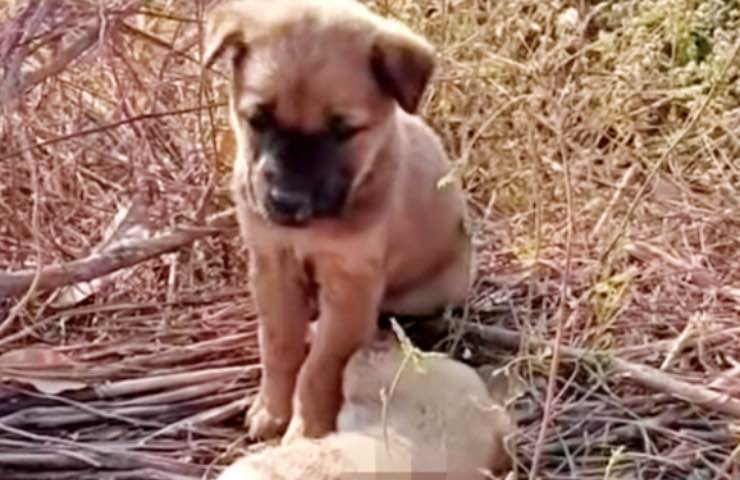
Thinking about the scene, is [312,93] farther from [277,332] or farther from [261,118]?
[277,332]

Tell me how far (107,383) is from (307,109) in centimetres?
95

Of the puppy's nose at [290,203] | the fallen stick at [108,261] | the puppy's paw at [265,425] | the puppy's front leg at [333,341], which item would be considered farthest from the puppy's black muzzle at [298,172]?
the fallen stick at [108,261]

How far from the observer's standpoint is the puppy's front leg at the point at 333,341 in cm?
349

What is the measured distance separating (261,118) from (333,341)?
0.54 m

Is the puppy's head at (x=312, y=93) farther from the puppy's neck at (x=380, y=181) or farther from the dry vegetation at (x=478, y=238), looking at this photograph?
the dry vegetation at (x=478, y=238)

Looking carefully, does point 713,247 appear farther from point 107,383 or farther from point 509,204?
point 107,383

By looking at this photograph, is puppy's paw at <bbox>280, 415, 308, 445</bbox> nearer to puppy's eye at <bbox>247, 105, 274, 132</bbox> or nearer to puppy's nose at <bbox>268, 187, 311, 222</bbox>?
puppy's nose at <bbox>268, 187, 311, 222</bbox>

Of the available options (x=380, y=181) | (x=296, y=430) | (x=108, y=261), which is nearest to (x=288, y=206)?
(x=380, y=181)

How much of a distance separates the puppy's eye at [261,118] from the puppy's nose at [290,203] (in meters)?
0.13

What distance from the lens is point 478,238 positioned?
14.6 feet

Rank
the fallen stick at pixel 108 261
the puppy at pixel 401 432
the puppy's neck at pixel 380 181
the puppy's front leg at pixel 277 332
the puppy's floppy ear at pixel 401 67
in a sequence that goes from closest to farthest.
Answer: the puppy at pixel 401 432
the puppy's floppy ear at pixel 401 67
the puppy's neck at pixel 380 181
the puppy's front leg at pixel 277 332
the fallen stick at pixel 108 261

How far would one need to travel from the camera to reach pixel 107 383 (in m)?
3.78

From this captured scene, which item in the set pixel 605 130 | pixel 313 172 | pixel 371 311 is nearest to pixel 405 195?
pixel 371 311

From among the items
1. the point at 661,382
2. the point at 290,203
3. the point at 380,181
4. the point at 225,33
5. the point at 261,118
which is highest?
the point at 225,33
